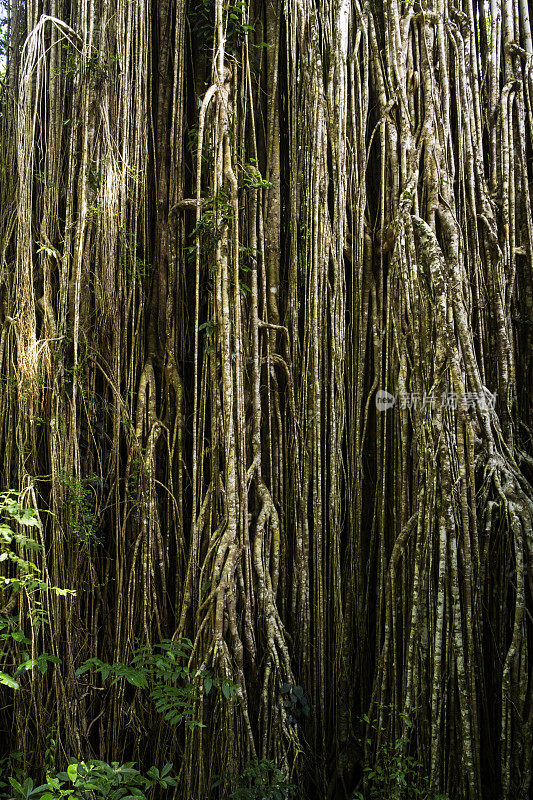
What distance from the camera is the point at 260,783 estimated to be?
2055 mm

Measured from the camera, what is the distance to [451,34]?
274cm

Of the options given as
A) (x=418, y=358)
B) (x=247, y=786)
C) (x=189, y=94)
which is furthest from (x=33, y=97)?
(x=247, y=786)

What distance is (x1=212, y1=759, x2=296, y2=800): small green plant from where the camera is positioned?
2.06 meters

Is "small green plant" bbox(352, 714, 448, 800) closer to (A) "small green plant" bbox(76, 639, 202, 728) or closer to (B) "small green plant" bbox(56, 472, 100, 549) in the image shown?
(A) "small green plant" bbox(76, 639, 202, 728)

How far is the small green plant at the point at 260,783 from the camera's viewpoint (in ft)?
6.75

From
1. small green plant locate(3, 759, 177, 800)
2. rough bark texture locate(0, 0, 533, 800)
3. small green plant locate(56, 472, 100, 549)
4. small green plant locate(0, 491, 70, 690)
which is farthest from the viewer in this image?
small green plant locate(56, 472, 100, 549)

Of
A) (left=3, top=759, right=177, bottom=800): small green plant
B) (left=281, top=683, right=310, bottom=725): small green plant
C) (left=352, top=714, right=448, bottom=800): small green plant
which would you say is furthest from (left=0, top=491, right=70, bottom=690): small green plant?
(left=352, top=714, right=448, bottom=800): small green plant

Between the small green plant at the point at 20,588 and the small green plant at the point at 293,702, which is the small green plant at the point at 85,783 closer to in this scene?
the small green plant at the point at 20,588

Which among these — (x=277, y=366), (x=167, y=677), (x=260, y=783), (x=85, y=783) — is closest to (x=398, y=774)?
(x=260, y=783)

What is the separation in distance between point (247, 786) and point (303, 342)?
1.77 meters

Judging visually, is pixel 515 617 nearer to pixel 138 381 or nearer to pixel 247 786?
pixel 247 786

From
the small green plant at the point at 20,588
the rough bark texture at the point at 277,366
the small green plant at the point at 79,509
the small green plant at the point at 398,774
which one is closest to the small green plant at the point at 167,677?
the rough bark texture at the point at 277,366

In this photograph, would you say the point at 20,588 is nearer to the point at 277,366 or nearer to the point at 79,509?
the point at 79,509

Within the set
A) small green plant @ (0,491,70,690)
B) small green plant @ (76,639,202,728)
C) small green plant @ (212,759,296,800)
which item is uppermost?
small green plant @ (0,491,70,690)
